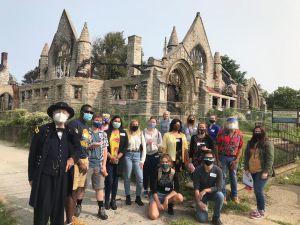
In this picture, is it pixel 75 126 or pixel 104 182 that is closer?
pixel 75 126

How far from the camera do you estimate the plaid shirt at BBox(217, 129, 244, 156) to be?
6594mm

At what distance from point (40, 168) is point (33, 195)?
38cm

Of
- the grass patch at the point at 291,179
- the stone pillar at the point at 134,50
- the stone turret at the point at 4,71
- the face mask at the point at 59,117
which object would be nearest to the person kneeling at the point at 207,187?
the face mask at the point at 59,117

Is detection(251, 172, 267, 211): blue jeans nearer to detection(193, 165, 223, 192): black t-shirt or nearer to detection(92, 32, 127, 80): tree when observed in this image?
detection(193, 165, 223, 192): black t-shirt

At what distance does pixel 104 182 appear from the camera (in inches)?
231

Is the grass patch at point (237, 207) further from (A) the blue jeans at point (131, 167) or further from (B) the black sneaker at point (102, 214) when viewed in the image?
(B) the black sneaker at point (102, 214)

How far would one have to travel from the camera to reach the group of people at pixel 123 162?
420 cm

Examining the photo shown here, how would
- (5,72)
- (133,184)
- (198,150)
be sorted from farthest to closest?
(5,72)
(133,184)
(198,150)

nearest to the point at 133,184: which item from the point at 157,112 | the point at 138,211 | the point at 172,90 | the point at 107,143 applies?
the point at 138,211

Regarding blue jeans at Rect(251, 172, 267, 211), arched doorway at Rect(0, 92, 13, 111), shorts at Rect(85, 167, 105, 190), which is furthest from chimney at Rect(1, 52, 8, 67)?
blue jeans at Rect(251, 172, 267, 211)

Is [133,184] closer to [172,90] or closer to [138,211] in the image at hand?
[138,211]

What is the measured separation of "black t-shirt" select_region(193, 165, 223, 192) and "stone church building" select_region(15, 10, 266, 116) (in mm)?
11334

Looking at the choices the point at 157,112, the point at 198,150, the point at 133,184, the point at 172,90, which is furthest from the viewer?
the point at 172,90

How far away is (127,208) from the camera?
604 centimetres
